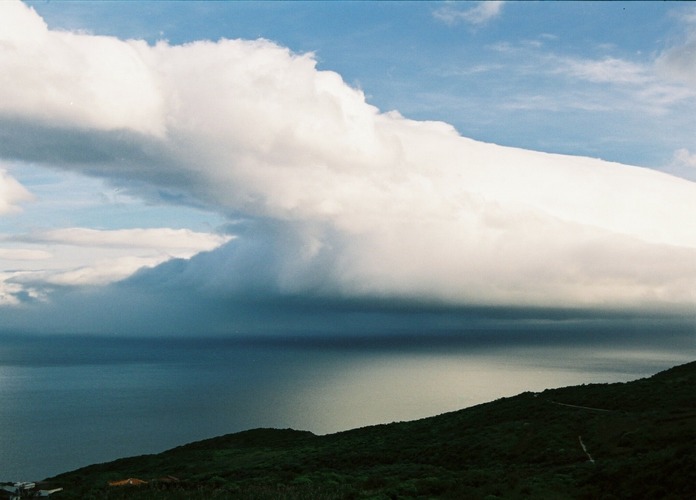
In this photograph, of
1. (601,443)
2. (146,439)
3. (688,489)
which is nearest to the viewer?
(688,489)

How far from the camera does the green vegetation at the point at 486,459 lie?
29078 millimetres

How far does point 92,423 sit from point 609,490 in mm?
195458

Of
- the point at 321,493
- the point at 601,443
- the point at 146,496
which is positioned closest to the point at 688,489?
the point at 321,493

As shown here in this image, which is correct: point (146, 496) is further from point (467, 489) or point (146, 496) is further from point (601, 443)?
point (601, 443)

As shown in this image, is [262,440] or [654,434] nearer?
[654,434]

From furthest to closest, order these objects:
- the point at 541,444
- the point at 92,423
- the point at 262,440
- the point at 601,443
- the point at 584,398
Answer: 1. the point at 92,423
2. the point at 262,440
3. the point at 584,398
4. the point at 541,444
5. the point at 601,443

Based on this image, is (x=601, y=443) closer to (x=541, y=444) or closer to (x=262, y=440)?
(x=541, y=444)

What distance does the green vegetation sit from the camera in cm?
2908

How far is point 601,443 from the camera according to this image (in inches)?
1817

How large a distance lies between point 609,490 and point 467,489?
7356 millimetres

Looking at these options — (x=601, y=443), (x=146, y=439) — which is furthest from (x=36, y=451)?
(x=601, y=443)

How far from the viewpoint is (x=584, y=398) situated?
78.9 metres

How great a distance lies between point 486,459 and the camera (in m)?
51.4

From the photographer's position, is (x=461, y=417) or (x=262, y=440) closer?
(x=461, y=417)
